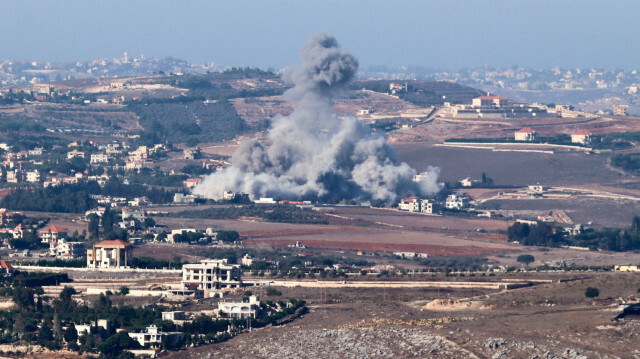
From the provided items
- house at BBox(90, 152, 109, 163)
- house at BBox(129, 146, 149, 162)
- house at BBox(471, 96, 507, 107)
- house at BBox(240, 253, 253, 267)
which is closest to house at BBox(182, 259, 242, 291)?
house at BBox(240, 253, 253, 267)

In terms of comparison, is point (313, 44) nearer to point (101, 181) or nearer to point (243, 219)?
point (243, 219)

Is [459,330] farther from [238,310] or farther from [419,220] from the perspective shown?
[419,220]

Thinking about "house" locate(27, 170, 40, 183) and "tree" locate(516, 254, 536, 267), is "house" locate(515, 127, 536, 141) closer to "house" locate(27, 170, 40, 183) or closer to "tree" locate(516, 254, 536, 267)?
"house" locate(27, 170, 40, 183)

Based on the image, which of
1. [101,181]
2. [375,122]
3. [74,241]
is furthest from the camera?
[375,122]

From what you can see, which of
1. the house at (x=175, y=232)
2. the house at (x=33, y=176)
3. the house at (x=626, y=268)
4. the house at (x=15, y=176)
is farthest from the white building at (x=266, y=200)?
the house at (x=626, y=268)

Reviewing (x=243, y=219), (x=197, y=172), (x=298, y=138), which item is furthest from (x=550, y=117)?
(x=243, y=219)

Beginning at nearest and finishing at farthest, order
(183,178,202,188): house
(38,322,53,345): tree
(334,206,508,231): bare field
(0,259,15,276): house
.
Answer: (38,322,53,345): tree → (0,259,15,276): house → (334,206,508,231): bare field → (183,178,202,188): house

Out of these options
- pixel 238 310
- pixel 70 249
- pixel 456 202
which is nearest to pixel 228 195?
pixel 456 202
